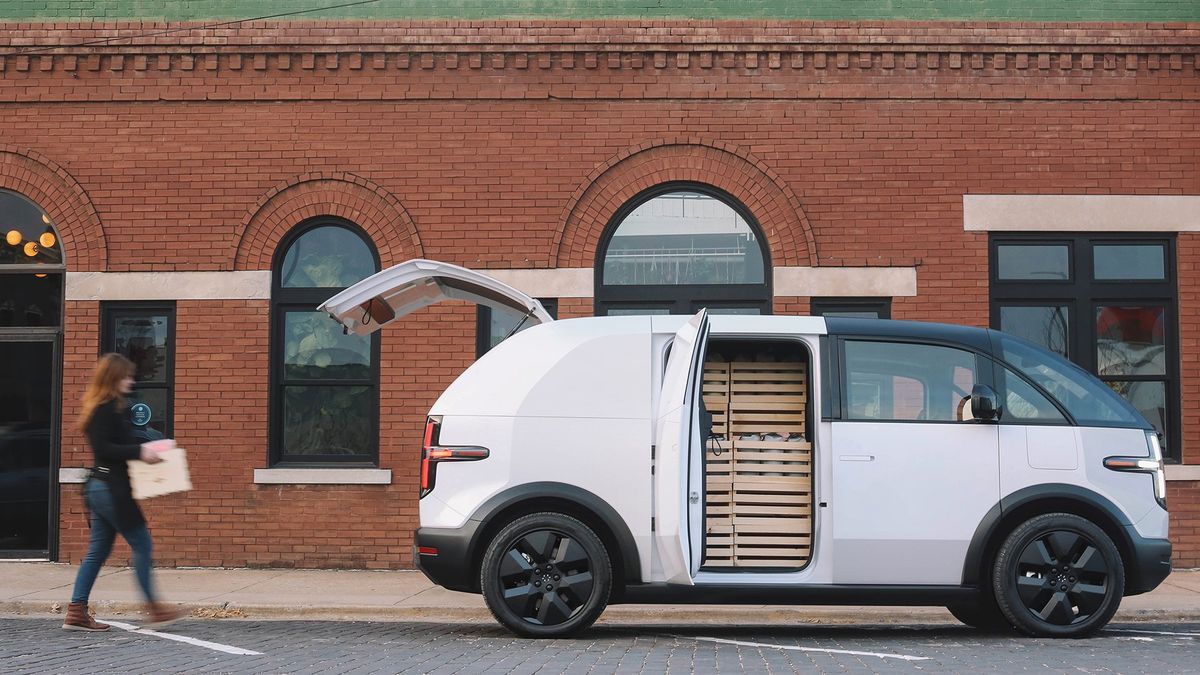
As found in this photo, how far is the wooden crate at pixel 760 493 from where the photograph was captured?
873cm

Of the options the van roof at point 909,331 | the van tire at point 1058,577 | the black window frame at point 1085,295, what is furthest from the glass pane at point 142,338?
the van tire at point 1058,577

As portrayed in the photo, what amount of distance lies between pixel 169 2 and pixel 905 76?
7.50 m

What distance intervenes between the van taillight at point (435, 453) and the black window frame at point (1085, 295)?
21.9 ft

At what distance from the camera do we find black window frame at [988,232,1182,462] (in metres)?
13.2

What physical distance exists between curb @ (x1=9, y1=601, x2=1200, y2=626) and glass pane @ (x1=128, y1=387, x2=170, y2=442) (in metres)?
3.18

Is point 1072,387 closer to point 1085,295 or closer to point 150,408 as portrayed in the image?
point 1085,295

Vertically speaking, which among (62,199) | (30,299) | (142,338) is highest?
(62,199)

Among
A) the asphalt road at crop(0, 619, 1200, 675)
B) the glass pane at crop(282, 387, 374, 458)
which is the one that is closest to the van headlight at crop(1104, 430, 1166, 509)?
the asphalt road at crop(0, 619, 1200, 675)

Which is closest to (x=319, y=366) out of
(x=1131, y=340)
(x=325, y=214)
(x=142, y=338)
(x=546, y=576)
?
(x=325, y=214)

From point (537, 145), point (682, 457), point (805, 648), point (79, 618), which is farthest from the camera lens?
point (537, 145)

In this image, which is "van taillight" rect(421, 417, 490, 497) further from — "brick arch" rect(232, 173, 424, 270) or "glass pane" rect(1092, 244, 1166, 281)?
"glass pane" rect(1092, 244, 1166, 281)

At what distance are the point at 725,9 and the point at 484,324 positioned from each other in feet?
13.2

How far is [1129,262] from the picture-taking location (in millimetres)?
13375

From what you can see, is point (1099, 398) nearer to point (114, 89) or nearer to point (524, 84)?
point (524, 84)
